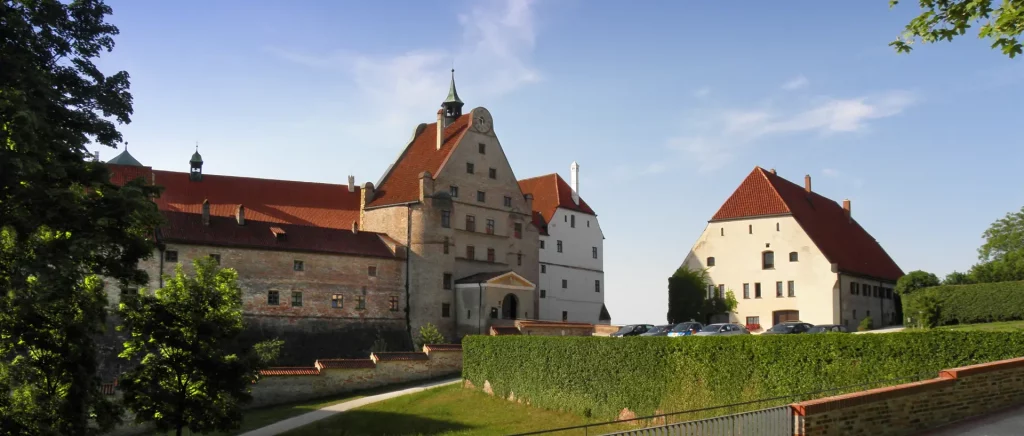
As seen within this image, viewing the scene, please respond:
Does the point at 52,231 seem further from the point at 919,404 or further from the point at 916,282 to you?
the point at 916,282

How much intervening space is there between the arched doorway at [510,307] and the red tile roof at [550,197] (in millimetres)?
11589

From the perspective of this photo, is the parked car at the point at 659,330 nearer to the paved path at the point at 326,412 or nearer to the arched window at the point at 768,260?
the paved path at the point at 326,412

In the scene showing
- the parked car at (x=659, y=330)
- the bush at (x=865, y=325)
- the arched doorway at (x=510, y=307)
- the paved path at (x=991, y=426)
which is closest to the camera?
the paved path at (x=991, y=426)

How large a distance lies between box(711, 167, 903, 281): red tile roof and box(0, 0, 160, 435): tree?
47.7 m

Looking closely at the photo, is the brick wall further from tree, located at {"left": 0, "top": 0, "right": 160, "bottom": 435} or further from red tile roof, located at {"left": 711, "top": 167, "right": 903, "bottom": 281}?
red tile roof, located at {"left": 711, "top": 167, "right": 903, "bottom": 281}

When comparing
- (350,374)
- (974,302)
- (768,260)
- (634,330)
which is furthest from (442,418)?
(768,260)

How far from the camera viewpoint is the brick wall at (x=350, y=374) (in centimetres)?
4428

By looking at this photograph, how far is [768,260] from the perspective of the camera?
63.4 meters

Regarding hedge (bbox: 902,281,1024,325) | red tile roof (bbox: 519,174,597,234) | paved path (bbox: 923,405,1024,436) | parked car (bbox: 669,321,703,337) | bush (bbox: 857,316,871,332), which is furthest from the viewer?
red tile roof (bbox: 519,174,597,234)

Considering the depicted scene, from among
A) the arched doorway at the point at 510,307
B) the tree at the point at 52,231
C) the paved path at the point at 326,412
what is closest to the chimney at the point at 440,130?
the arched doorway at the point at 510,307

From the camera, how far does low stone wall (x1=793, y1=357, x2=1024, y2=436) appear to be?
17.2 meters

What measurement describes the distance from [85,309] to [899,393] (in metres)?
19.6

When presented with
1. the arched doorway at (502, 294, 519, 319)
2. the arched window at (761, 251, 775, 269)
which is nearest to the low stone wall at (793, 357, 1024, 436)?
the arched doorway at (502, 294, 519, 319)

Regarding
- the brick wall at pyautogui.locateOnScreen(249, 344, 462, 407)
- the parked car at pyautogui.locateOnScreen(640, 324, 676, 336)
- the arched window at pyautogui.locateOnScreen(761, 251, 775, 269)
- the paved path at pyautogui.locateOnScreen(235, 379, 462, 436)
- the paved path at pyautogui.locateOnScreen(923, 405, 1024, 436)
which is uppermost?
the arched window at pyautogui.locateOnScreen(761, 251, 775, 269)
